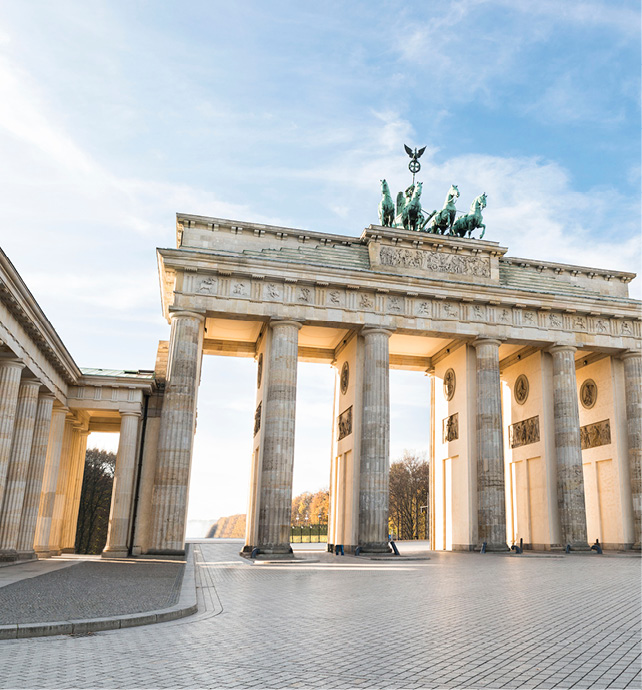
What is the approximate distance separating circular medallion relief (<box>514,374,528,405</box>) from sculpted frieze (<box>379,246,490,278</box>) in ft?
25.2

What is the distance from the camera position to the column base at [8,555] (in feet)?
76.3

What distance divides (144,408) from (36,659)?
82.8ft

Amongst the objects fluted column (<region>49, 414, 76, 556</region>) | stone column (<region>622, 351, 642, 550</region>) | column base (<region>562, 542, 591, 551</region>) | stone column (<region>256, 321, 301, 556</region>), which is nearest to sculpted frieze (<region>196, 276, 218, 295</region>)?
stone column (<region>256, 321, 301, 556</region>)

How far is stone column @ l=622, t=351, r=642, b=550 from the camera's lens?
35.8 meters

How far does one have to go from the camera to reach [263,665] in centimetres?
712

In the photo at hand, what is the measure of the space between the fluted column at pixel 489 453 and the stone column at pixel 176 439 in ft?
50.0

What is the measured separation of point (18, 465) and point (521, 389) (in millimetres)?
28906

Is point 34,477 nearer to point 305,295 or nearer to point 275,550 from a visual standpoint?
point 275,550

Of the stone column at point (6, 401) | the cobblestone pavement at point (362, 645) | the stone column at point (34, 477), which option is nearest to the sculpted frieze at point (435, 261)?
the stone column at point (34, 477)

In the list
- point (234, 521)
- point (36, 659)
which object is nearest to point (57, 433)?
point (36, 659)

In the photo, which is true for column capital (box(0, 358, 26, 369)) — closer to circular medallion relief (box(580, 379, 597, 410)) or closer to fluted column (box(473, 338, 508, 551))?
fluted column (box(473, 338, 508, 551))

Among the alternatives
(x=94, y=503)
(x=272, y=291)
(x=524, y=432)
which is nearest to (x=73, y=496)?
(x=272, y=291)

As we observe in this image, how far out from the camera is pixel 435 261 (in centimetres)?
3619

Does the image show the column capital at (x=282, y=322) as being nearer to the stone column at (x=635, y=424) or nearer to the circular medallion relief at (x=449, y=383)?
the circular medallion relief at (x=449, y=383)
